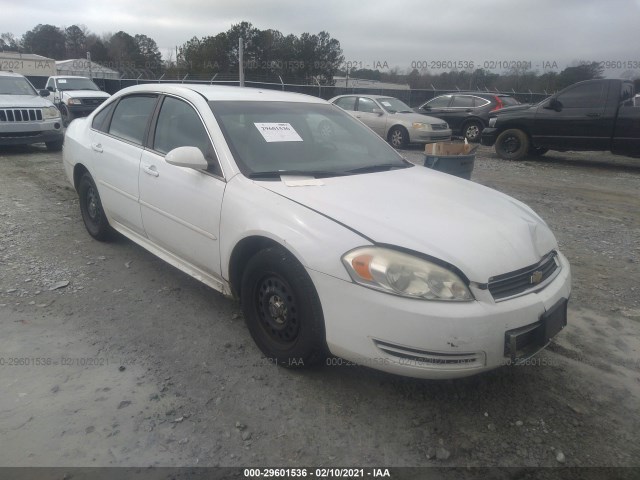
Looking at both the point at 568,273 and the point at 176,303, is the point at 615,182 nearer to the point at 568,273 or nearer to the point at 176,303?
the point at 568,273

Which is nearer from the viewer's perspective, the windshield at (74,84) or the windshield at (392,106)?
the windshield at (392,106)

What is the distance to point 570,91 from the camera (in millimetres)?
10086

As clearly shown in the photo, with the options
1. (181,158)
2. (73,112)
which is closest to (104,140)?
(181,158)

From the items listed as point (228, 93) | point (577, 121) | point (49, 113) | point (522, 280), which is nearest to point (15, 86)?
point (49, 113)

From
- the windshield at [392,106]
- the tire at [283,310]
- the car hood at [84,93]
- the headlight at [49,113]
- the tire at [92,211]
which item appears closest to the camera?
the tire at [283,310]

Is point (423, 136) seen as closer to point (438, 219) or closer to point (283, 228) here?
point (438, 219)

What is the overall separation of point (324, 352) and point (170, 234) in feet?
4.99

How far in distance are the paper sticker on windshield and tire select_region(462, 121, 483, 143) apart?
38.9 feet

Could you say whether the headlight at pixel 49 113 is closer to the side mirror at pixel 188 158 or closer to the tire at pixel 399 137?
the tire at pixel 399 137

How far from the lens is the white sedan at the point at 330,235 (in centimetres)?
222

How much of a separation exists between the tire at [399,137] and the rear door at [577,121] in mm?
3228

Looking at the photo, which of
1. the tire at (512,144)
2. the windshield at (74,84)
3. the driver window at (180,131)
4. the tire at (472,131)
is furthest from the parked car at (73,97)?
the driver window at (180,131)

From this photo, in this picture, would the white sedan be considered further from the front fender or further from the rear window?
the rear window

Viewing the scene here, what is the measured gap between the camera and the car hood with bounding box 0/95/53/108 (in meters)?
9.42
